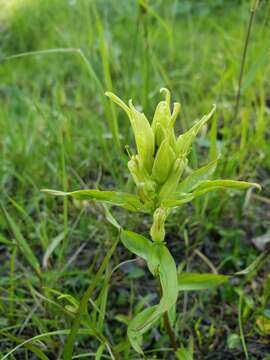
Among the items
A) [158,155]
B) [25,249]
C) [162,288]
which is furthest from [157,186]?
[25,249]

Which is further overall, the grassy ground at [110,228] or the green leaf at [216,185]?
the grassy ground at [110,228]

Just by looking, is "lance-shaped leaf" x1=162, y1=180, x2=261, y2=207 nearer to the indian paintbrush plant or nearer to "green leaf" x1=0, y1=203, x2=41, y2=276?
the indian paintbrush plant

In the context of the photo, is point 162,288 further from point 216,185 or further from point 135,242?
point 216,185

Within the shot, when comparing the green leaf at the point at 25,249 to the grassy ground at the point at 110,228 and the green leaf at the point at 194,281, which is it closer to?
the grassy ground at the point at 110,228

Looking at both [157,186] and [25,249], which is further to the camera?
[25,249]

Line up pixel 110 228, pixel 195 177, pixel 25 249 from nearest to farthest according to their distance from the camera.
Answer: pixel 195 177 < pixel 25 249 < pixel 110 228

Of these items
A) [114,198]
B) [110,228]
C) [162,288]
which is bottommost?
[110,228]

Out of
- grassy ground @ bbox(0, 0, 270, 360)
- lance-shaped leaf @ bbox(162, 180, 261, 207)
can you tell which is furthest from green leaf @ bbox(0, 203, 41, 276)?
lance-shaped leaf @ bbox(162, 180, 261, 207)

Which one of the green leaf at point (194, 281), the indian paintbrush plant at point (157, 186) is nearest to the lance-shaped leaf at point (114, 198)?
the indian paintbrush plant at point (157, 186)
